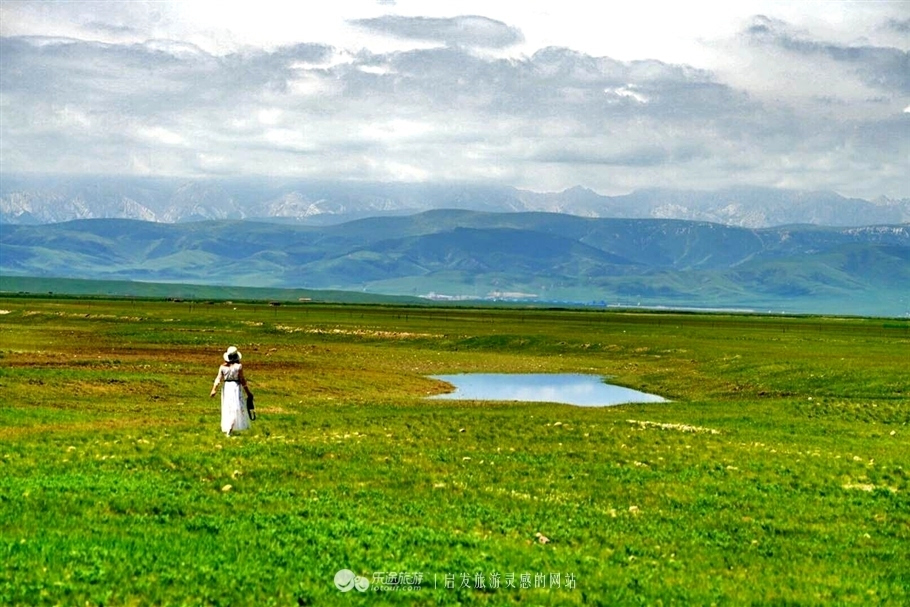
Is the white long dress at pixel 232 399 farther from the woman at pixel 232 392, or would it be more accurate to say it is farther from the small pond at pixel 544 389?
the small pond at pixel 544 389

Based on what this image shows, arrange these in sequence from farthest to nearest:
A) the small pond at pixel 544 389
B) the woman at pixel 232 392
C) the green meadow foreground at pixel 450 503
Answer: the small pond at pixel 544 389, the woman at pixel 232 392, the green meadow foreground at pixel 450 503

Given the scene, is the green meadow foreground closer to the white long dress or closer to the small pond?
the white long dress

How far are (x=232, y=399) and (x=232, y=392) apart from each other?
300 millimetres

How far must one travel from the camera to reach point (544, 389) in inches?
3135

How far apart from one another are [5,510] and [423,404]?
3814cm

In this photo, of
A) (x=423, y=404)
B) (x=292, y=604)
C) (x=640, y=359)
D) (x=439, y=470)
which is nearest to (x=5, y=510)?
(x=292, y=604)

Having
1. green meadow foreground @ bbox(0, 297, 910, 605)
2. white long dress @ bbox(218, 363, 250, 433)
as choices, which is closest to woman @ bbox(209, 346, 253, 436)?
white long dress @ bbox(218, 363, 250, 433)

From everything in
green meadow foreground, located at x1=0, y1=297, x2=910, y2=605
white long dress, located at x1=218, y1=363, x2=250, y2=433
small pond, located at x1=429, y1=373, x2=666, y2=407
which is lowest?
small pond, located at x1=429, y1=373, x2=666, y2=407

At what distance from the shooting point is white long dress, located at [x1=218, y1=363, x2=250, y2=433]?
3281 cm

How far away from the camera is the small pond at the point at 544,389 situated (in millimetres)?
70250

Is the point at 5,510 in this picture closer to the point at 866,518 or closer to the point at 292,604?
the point at 292,604

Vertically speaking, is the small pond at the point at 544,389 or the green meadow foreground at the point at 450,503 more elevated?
the green meadow foreground at the point at 450,503

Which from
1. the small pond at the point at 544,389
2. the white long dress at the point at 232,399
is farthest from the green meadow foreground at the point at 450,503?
the small pond at the point at 544,389

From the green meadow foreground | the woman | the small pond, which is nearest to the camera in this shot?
the green meadow foreground
